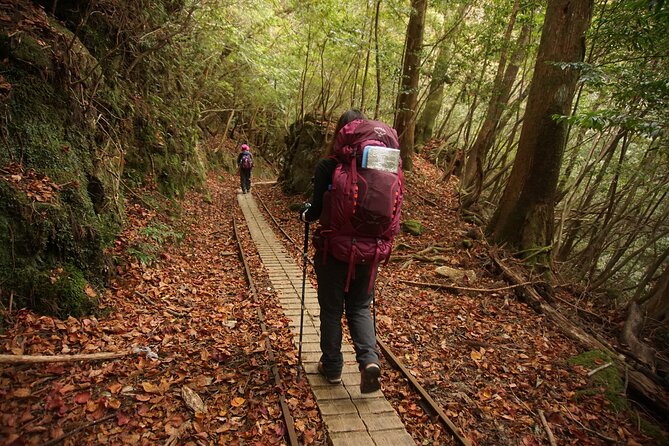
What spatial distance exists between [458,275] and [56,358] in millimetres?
6462

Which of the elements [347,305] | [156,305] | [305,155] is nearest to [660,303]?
[347,305]

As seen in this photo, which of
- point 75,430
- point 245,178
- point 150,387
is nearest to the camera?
point 75,430

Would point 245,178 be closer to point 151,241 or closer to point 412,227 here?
point 412,227

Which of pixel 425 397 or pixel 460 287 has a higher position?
pixel 460 287

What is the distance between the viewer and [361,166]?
3.01 meters

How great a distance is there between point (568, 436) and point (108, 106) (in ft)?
28.8

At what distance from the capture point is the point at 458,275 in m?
7.06

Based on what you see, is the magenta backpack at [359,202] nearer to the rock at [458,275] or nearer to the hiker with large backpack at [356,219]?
the hiker with large backpack at [356,219]

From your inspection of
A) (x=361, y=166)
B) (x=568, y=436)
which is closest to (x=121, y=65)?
(x=361, y=166)

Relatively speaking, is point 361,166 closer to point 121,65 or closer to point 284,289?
point 284,289

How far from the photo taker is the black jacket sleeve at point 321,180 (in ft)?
10.5

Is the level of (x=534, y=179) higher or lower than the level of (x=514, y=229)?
higher

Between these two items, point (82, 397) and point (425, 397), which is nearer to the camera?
point (82, 397)

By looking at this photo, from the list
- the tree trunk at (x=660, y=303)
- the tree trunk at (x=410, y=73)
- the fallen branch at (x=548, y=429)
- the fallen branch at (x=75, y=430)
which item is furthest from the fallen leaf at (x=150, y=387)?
the tree trunk at (x=410, y=73)
